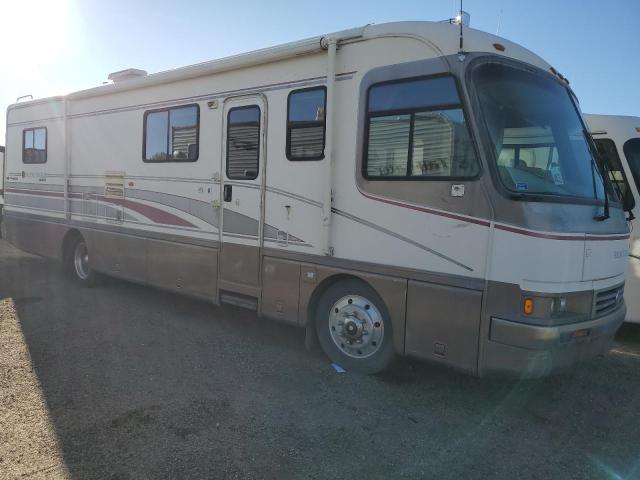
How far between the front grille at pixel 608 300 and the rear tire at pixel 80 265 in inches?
282

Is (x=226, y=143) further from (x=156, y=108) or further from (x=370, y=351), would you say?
(x=370, y=351)

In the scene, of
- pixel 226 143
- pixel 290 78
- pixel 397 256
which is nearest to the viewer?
pixel 397 256

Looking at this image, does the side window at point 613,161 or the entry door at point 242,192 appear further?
the side window at point 613,161

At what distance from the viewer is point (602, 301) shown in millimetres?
4207

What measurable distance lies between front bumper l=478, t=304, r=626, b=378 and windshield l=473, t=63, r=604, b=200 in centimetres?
100

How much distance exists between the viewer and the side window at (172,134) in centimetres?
632

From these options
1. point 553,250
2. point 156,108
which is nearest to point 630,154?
point 553,250

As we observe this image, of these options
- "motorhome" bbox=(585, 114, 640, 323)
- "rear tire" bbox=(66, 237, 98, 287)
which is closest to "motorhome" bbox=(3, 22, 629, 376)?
"motorhome" bbox=(585, 114, 640, 323)

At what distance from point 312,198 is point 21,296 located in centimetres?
510

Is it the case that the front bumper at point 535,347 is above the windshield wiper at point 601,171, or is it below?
below

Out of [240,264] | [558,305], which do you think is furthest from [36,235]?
[558,305]

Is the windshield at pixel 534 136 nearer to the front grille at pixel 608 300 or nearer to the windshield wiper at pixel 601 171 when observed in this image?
the windshield wiper at pixel 601 171

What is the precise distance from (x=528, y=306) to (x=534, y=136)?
1.46 metres

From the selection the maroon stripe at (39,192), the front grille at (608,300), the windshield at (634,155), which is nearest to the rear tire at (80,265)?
the maroon stripe at (39,192)
